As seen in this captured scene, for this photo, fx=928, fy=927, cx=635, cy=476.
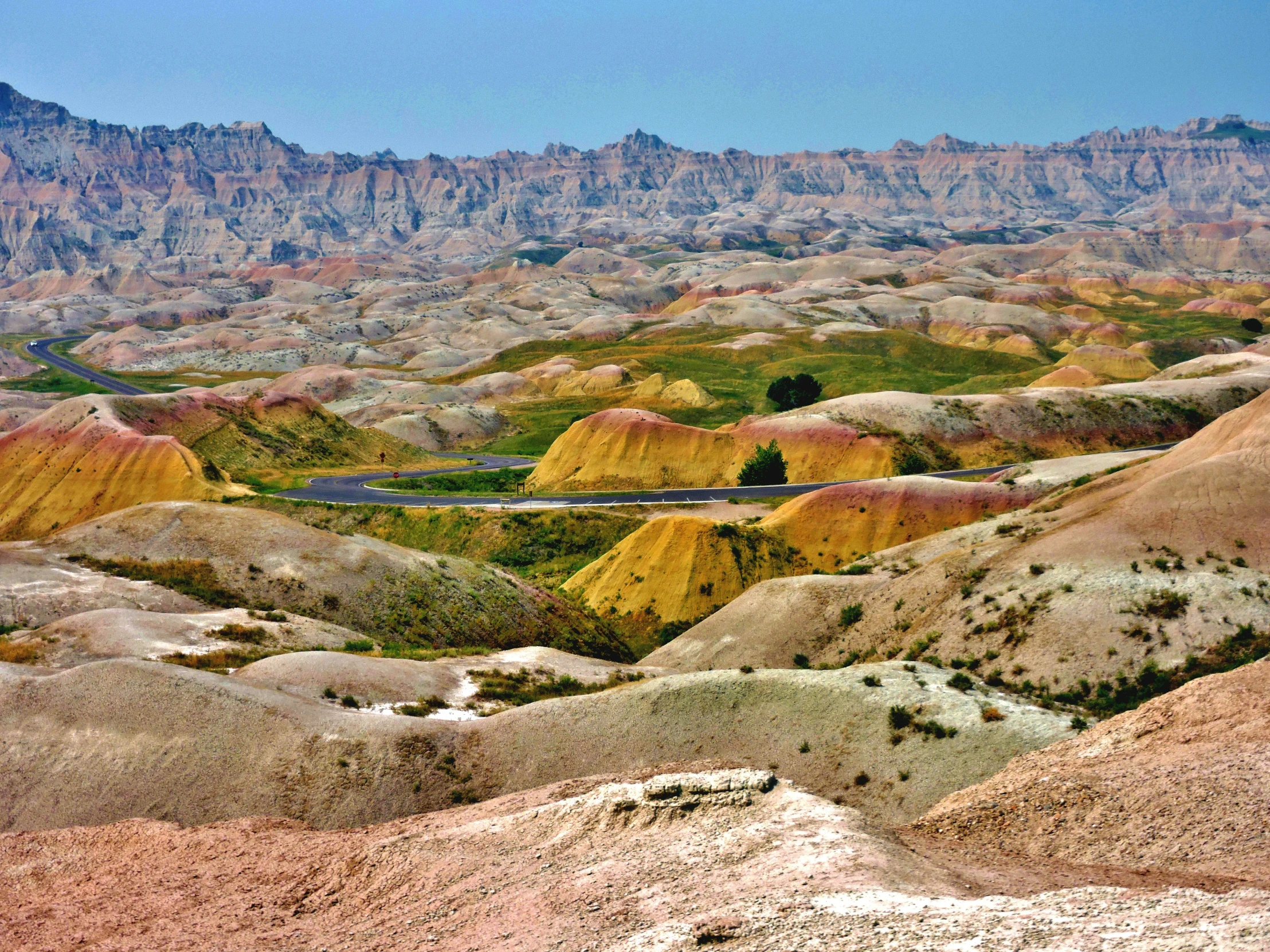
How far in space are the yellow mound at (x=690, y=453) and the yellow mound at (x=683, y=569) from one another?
105ft

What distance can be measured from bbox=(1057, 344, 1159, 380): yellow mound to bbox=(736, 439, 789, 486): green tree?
10182 cm

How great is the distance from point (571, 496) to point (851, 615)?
167ft

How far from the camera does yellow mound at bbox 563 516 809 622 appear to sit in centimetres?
5747

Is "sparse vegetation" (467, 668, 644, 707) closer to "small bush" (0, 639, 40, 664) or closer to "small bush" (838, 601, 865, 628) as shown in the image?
"small bush" (838, 601, 865, 628)

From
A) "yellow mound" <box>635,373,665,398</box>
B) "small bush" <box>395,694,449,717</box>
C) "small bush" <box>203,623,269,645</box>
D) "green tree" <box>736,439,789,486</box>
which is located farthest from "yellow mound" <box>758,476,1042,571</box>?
"yellow mound" <box>635,373,665,398</box>

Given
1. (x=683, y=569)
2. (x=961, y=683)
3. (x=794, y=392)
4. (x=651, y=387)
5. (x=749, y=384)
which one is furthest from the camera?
(x=749, y=384)

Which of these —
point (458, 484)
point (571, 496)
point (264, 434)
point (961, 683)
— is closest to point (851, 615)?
point (961, 683)

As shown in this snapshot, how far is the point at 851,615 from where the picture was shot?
140ft

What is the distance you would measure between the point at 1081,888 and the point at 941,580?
27383 millimetres

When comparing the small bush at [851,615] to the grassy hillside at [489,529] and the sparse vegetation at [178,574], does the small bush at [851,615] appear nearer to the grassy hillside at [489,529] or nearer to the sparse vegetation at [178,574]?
the sparse vegetation at [178,574]

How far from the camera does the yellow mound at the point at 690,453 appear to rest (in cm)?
9244

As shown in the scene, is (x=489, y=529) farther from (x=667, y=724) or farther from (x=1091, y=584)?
(x=1091, y=584)

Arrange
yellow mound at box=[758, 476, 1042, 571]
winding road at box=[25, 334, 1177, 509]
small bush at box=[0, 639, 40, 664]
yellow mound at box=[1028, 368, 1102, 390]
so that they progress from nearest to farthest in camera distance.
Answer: small bush at box=[0, 639, 40, 664], yellow mound at box=[758, 476, 1042, 571], winding road at box=[25, 334, 1177, 509], yellow mound at box=[1028, 368, 1102, 390]

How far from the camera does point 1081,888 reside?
14391 millimetres
